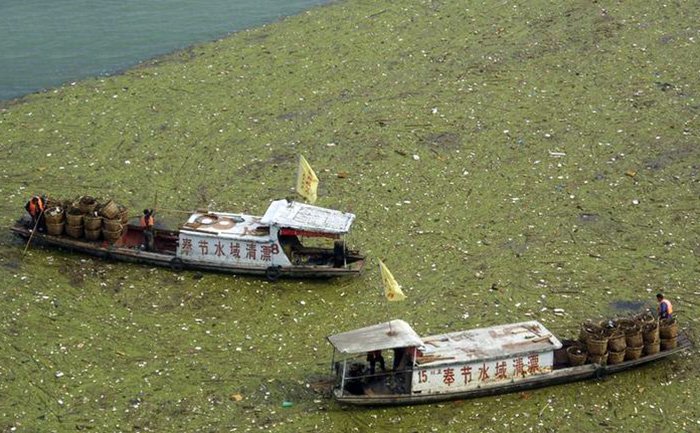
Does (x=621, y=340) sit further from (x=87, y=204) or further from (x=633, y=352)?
(x=87, y=204)

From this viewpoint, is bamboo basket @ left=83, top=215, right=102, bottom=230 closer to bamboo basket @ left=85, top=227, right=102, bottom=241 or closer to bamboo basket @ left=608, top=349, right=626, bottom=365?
bamboo basket @ left=85, top=227, right=102, bottom=241

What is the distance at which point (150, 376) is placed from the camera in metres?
19.4

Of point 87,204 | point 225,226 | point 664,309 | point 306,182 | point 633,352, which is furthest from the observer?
point 87,204

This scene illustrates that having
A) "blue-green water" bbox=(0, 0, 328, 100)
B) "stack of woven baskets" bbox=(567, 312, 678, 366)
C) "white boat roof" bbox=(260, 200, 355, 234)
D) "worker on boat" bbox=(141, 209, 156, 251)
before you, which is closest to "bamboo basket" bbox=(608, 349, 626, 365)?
"stack of woven baskets" bbox=(567, 312, 678, 366)

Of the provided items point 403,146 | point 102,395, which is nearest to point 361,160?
point 403,146

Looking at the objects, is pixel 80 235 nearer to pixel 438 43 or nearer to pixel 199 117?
pixel 199 117

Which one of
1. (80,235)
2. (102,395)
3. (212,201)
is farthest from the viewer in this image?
(212,201)

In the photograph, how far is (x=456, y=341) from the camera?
1950cm

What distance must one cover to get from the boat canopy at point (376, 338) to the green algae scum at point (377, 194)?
104cm

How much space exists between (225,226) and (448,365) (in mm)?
5915

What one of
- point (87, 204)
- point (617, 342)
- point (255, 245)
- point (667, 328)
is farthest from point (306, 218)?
point (667, 328)

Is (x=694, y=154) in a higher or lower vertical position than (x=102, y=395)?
higher

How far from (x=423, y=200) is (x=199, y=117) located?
21.2 ft

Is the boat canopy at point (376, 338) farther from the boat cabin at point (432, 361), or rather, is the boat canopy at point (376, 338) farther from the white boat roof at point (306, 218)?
the white boat roof at point (306, 218)
